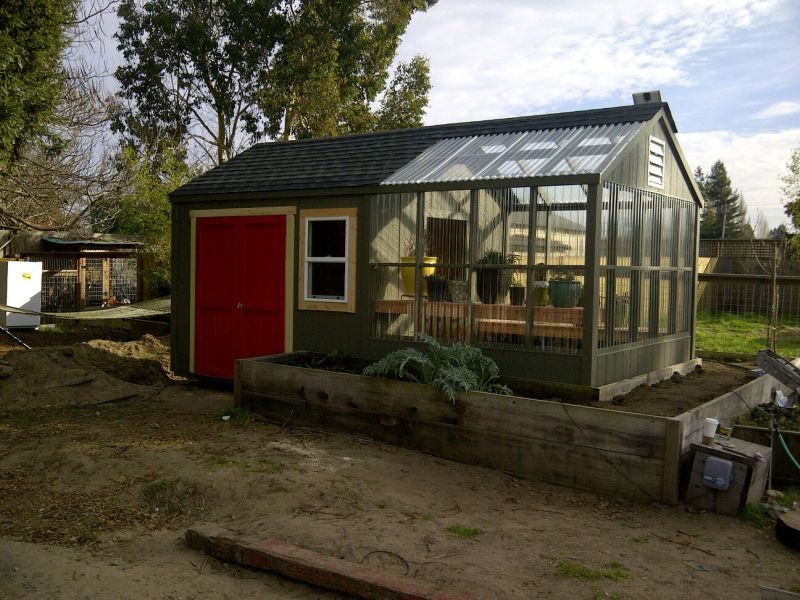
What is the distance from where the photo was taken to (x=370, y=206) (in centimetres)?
880

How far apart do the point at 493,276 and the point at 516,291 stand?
31cm

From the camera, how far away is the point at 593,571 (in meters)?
4.34

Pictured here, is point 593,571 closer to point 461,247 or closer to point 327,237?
point 461,247

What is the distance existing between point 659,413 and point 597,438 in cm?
133

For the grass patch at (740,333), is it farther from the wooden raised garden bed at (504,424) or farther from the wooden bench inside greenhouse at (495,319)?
the wooden bench inside greenhouse at (495,319)

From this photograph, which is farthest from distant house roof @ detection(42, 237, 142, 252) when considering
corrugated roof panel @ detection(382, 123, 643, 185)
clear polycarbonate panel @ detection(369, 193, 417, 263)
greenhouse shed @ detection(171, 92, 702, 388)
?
corrugated roof panel @ detection(382, 123, 643, 185)

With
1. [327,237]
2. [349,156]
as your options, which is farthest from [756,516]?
[349,156]

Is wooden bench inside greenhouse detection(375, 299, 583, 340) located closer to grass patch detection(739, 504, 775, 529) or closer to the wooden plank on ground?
grass patch detection(739, 504, 775, 529)

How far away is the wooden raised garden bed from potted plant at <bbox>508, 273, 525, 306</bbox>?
1.44 metres

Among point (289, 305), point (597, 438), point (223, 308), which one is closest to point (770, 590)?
point (597, 438)

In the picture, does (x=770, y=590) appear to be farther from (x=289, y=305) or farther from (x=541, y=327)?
(x=289, y=305)

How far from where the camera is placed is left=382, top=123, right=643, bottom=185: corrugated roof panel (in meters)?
7.54

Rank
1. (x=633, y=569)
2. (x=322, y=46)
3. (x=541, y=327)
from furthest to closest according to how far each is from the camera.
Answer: (x=322, y=46) → (x=541, y=327) → (x=633, y=569)

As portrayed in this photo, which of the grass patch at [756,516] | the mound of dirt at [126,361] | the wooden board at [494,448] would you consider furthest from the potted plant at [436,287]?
the mound of dirt at [126,361]
